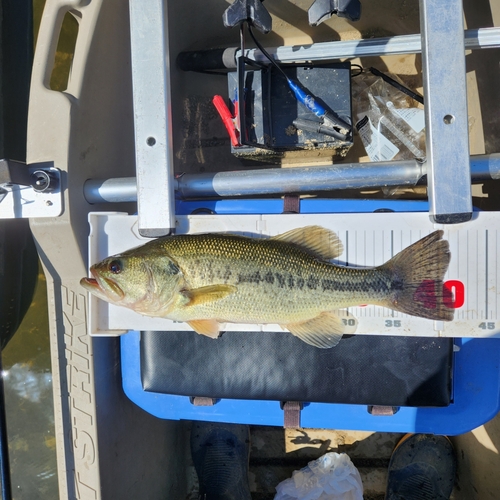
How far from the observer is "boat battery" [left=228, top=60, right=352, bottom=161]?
2.45 m

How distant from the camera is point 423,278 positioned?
1854 millimetres

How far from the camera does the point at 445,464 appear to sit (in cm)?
295

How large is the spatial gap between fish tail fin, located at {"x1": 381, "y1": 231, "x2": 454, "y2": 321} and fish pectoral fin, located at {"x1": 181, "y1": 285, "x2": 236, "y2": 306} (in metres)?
0.73

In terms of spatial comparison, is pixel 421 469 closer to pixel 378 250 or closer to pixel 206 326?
pixel 378 250

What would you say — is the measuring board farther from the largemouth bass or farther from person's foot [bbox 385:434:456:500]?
person's foot [bbox 385:434:456:500]

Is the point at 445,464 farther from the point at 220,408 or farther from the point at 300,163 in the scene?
the point at 300,163

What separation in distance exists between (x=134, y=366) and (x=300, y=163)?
1.71m

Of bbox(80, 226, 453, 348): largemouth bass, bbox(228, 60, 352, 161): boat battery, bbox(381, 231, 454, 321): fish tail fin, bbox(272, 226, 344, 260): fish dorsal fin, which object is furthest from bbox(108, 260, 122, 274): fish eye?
bbox(381, 231, 454, 321): fish tail fin

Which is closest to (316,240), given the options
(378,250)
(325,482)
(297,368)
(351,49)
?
(378,250)

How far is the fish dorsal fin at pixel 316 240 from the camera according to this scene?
1921 mm

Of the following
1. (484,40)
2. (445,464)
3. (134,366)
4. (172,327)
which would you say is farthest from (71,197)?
(445,464)

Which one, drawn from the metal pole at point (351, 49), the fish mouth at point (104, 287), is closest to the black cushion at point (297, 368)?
the fish mouth at point (104, 287)

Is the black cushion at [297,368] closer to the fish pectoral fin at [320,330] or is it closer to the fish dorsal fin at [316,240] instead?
the fish pectoral fin at [320,330]

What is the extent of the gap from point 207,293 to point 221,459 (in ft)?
6.04
